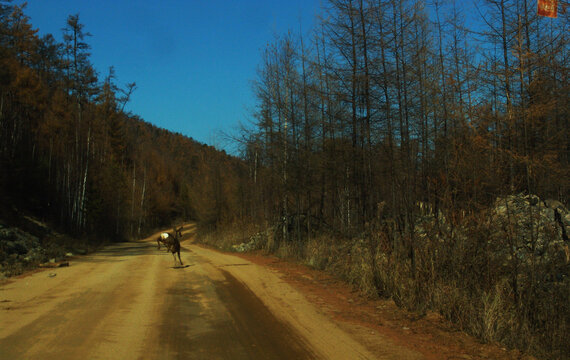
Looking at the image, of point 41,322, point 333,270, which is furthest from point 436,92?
point 41,322

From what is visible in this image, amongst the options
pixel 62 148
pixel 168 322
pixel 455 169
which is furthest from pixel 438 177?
pixel 62 148

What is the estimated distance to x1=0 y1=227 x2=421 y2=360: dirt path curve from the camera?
502cm

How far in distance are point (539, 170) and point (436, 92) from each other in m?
3.37

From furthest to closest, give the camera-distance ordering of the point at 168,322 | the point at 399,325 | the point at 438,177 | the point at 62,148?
1. the point at 62,148
2. the point at 438,177
3. the point at 399,325
4. the point at 168,322

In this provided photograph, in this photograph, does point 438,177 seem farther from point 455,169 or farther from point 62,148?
point 62,148

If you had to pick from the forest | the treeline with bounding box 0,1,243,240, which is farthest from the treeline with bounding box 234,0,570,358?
the treeline with bounding box 0,1,243,240

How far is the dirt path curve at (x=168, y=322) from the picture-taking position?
5.02 meters

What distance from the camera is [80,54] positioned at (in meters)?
30.7

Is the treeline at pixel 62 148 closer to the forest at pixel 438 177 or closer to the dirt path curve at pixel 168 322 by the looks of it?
the forest at pixel 438 177

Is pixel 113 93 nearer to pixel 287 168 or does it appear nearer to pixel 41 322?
pixel 287 168

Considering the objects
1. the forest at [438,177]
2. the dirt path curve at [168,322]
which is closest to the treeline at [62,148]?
the forest at [438,177]

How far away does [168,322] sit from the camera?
6340 millimetres

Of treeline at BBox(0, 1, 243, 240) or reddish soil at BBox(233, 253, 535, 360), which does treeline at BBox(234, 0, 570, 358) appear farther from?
treeline at BBox(0, 1, 243, 240)

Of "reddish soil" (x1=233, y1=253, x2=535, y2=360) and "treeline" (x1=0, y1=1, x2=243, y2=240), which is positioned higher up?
"treeline" (x1=0, y1=1, x2=243, y2=240)
